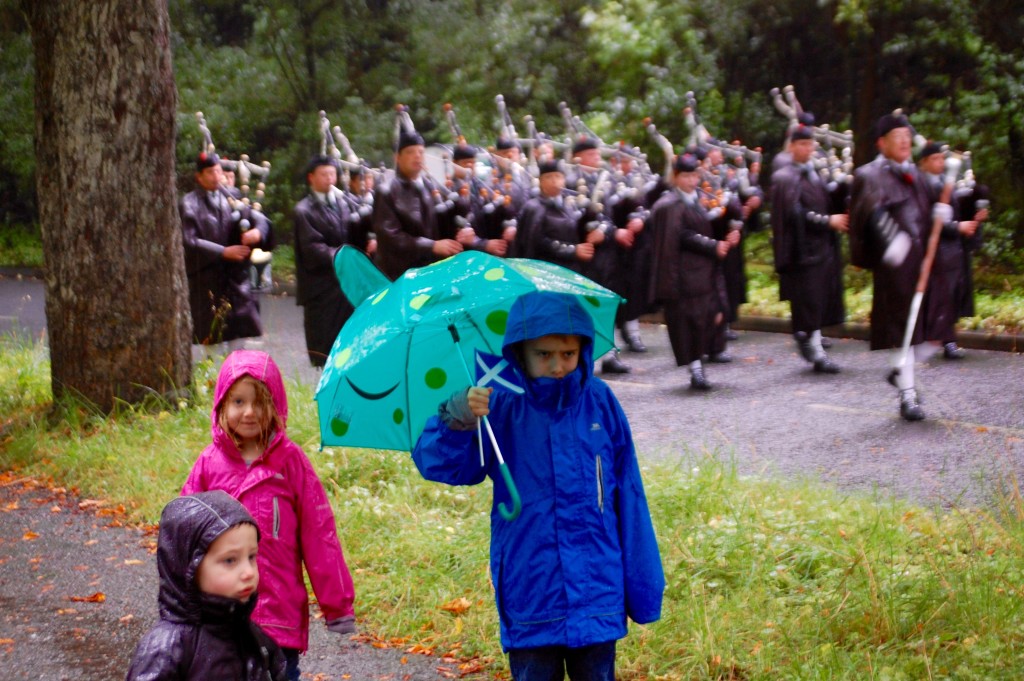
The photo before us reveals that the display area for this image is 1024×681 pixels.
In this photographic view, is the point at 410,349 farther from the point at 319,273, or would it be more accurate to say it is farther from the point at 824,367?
the point at 824,367

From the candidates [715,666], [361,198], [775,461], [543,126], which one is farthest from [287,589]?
[543,126]

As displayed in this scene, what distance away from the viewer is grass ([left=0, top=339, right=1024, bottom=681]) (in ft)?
15.5

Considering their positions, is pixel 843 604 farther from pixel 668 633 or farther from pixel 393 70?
pixel 393 70

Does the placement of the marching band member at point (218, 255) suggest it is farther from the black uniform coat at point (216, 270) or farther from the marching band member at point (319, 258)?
the marching band member at point (319, 258)

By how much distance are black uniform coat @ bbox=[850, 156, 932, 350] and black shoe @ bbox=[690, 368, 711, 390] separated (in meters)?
1.99

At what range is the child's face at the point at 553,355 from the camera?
3.62 metres

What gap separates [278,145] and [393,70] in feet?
11.0

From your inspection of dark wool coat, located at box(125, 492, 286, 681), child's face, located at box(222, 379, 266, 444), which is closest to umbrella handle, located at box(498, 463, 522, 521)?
dark wool coat, located at box(125, 492, 286, 681)

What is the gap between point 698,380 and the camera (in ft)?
38.3

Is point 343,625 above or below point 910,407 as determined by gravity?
above

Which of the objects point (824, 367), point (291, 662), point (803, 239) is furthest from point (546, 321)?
point (824, 367)

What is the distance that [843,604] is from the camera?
4.95m

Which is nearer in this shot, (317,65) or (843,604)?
(843,604)

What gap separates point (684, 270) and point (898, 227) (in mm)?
2499
